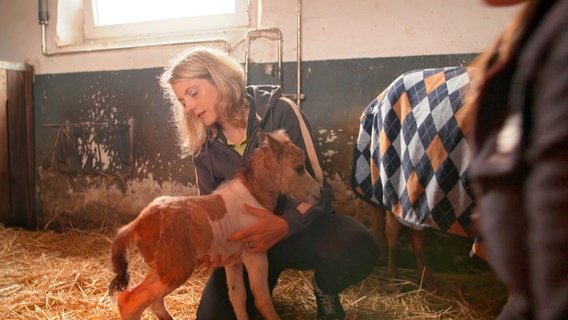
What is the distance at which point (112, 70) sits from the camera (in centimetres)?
321

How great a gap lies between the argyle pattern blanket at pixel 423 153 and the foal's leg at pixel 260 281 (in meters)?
0.80

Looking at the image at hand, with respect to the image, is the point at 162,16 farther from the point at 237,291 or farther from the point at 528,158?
the point at 528,158

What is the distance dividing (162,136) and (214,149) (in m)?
1.71

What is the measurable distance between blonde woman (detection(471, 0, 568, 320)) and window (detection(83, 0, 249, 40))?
2449 millimetres

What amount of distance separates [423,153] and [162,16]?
2.09 m

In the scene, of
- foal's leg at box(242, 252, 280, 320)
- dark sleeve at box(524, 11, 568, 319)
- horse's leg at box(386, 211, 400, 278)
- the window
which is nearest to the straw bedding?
horse's leg at box(386, 211, 400, 278)

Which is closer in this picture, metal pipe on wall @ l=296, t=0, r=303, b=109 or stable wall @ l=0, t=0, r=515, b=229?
stable wall @ l=0, t=0, r=515, b=229

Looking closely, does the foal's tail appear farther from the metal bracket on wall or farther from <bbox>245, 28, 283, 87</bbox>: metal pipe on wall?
the metal bracket on wall

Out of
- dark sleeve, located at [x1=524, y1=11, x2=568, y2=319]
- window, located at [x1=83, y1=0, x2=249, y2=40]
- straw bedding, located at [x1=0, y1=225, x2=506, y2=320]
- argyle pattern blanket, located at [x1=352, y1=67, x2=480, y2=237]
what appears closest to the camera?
dark sleeve, located at [x1=524, y1=11, x2=568, y2=319]

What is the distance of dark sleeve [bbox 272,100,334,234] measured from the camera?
142 cm

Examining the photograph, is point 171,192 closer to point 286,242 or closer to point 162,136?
point 162,136

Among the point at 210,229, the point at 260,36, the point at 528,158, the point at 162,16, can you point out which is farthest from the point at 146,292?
the point at 162,16

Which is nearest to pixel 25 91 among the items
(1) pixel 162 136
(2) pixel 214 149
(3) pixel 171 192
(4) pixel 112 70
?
(4) pixel 112 70

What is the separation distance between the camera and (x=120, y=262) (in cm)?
130
